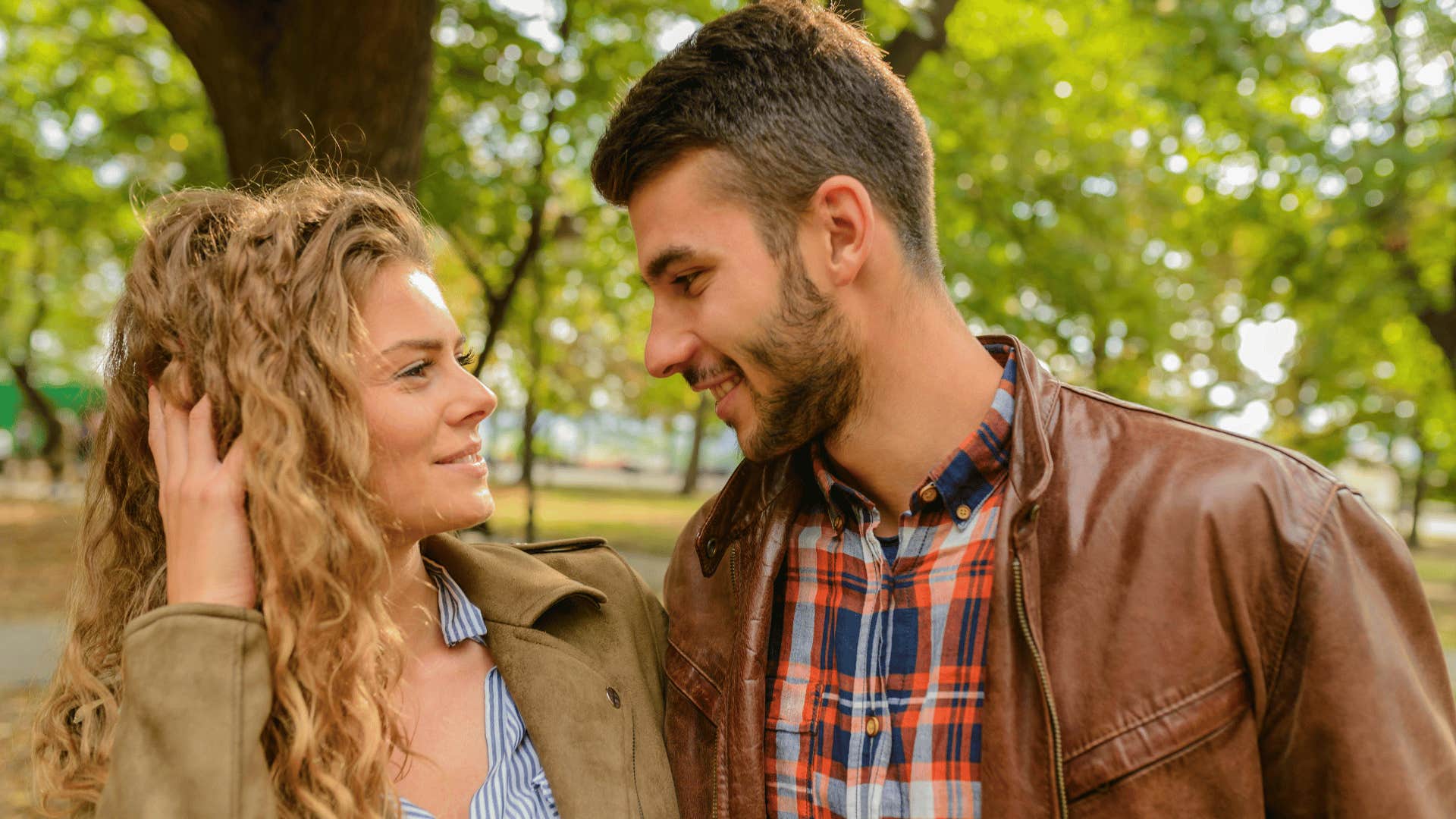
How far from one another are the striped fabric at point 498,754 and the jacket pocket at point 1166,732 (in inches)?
45.7

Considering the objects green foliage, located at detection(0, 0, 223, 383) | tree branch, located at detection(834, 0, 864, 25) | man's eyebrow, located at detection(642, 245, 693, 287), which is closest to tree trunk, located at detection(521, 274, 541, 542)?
green foliage, located at detection(0, 0, 223, 383)

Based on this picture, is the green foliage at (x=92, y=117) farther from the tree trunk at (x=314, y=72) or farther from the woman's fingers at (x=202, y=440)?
the woman's fingers at (x=202, y=440)

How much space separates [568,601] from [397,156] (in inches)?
111

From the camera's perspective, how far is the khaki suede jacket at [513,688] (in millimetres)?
1757

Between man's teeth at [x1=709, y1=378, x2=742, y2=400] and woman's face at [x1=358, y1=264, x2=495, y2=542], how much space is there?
514mm

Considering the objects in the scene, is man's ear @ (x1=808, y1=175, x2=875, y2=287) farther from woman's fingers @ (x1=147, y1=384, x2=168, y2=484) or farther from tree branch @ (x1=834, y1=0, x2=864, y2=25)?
tree branch @ (x1=834, y1=0, x2=864, y2=25)

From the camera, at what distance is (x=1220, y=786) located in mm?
1745

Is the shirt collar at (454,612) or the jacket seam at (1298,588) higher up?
the jacket seam at (1298,588)

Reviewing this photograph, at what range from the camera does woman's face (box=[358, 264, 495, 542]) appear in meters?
2.24

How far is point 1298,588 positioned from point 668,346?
132 cm

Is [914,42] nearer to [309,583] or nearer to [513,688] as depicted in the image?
[513,688]

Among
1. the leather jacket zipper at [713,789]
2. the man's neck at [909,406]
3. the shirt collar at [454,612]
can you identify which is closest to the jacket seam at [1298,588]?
the man's neck at [909,406]

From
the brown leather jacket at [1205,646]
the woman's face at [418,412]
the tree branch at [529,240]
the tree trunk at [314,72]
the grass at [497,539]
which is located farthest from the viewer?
the tree branch at [529,240]

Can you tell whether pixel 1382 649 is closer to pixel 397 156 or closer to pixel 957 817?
pixel 957 817
